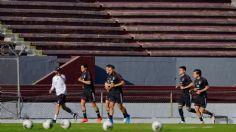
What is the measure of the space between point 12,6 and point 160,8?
7.97 metres

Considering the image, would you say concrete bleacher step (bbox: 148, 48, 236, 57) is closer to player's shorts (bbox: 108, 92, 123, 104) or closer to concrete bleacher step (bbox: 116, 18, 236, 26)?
concrete bleacher step (bbox: 116, 18, 236, 26)

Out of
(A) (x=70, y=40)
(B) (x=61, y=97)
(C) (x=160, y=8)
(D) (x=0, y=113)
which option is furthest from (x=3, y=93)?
(C) (x=160, y=8)

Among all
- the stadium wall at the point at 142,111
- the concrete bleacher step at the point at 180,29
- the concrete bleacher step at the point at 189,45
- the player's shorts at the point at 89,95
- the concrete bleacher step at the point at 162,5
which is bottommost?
the stadium wall at the point at 142,111

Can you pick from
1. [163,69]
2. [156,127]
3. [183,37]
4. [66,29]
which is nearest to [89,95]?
[156,127]

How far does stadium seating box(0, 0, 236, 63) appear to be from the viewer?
42.2 meters

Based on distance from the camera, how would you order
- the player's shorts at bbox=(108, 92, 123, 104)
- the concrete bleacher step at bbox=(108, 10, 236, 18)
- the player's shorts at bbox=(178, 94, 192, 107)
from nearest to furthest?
the player's shorts at bbox=(108, 92, 123, 104) < the player's shorts at bbox=(178, 94, 192, 107) < the concrete bleacher step at bbox=(108, 10, 236, 18)

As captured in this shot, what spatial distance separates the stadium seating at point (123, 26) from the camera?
1661 inches

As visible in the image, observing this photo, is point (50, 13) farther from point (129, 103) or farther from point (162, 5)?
point (129, 103)

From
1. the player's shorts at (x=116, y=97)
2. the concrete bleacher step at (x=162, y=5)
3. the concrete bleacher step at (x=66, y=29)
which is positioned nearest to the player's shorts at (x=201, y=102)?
the player's shorts at (x=116, y=97)

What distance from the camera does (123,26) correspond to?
44.1 m

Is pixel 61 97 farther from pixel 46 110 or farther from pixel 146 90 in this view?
pixel 146 90

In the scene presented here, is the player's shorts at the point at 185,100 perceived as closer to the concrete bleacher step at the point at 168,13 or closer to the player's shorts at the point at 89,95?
the player's shorts at the point at 89,95

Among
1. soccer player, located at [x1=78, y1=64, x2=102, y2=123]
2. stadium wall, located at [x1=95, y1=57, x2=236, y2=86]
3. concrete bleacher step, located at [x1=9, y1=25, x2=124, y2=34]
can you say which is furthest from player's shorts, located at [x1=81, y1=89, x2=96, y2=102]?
concrete bleacher step, located at [x1=9, y1=25, x2=124, y2=34]

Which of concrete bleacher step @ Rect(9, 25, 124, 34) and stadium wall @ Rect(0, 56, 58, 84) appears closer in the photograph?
stadium wall @ Rect(0, 56, 58, 84)
